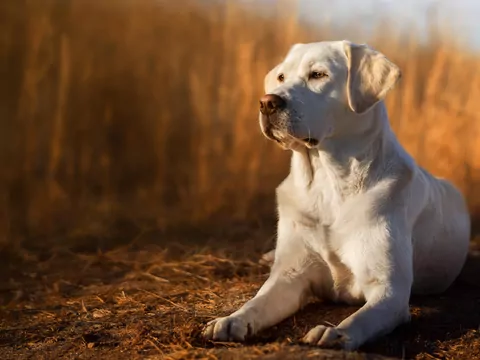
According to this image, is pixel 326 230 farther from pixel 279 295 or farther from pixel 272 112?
pixel 272 112

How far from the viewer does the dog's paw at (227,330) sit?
2653 mm

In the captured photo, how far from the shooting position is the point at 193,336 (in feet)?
9.00

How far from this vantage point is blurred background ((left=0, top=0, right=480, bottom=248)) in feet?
18.3

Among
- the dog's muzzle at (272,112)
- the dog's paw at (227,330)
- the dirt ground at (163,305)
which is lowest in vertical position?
the dirt ground at (163,305)

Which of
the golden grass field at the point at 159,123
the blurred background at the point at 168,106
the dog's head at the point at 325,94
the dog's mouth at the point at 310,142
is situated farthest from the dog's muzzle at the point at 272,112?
the blurred background at the point at 168,106

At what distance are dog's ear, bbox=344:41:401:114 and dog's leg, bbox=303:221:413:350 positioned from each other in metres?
0.52

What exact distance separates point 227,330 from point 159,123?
3.57 meters

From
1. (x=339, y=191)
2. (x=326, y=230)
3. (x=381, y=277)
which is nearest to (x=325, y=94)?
(x=339, y=191)

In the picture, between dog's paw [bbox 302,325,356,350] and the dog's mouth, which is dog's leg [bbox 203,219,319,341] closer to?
dog's paw [bbox 302,325,356,350]

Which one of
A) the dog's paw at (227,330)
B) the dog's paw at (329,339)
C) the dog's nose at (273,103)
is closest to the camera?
the dog's paw at (329,339)

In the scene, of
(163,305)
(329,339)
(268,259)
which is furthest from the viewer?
(268,259)

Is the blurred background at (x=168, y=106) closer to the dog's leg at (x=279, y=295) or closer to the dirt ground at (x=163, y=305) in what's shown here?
the dirt ground at (x=163, y=305)

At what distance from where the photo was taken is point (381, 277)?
9.56 ft

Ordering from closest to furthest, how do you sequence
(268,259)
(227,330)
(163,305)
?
(227,330)
(163,305)
(268,259)
